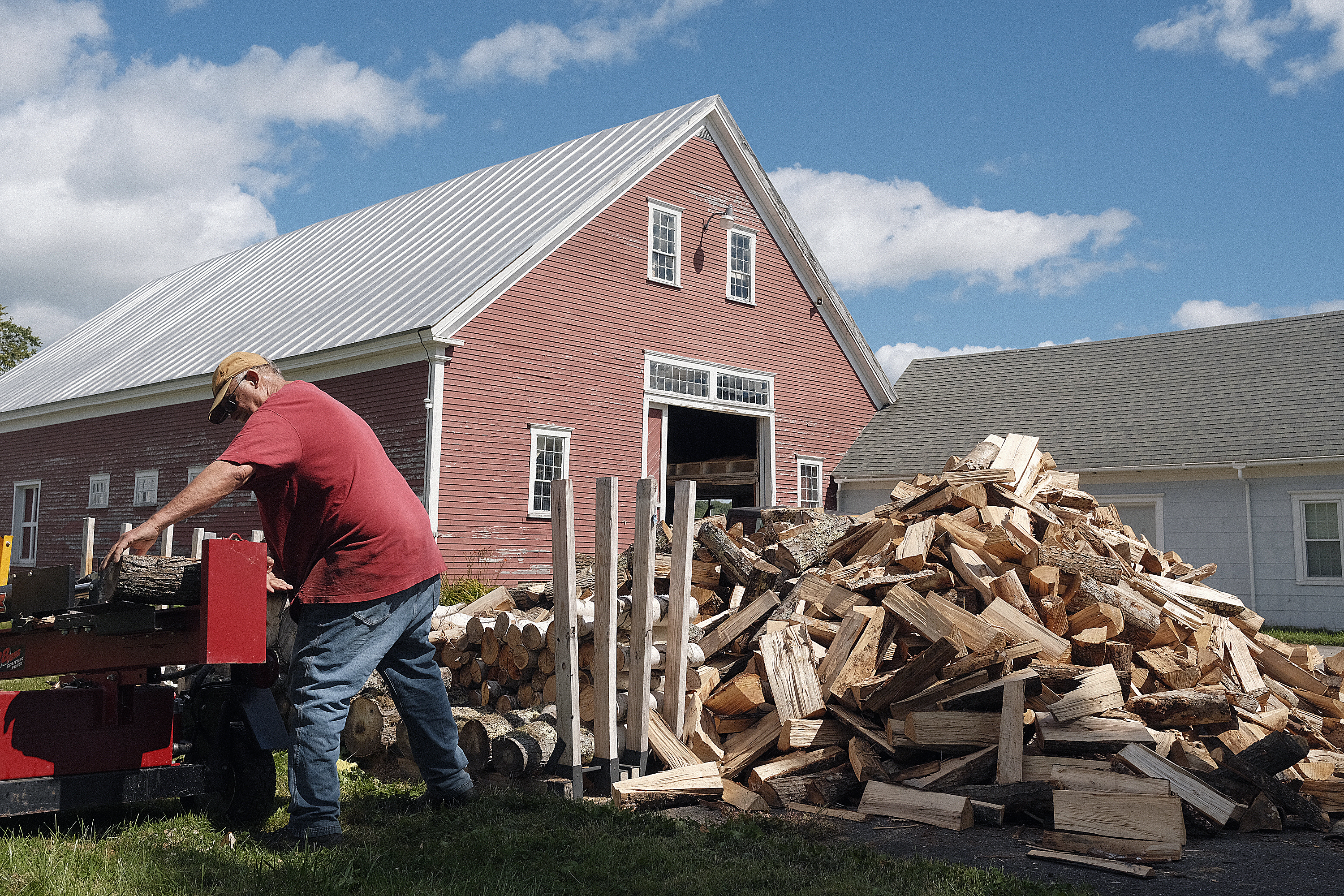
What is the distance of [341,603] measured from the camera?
14.6 feet

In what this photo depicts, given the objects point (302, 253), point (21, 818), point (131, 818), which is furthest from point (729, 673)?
point (302, 253)

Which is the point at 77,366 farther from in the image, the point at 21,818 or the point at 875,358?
the point at 21,818

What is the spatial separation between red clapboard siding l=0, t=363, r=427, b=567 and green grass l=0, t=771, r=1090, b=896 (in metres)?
9.88

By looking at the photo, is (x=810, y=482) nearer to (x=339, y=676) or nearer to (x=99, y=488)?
(x=99, y=488)

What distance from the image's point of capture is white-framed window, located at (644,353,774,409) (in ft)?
58.6

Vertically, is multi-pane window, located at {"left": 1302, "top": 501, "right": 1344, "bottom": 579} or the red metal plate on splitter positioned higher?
multi-pane window, located at {"left": 1302, "top": 501, "right": 1344, "bottom": 579}

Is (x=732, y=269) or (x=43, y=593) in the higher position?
(x=732, y=269)

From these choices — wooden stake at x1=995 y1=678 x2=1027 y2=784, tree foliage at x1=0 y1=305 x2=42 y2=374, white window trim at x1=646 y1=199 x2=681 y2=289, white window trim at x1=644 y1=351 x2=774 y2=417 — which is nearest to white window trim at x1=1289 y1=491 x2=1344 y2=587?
white window trim at x1=644 y1=351 x2=774 y2=417

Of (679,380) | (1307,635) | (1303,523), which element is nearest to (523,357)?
(679,380)

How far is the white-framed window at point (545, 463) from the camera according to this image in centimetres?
1588

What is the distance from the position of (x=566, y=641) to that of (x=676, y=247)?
1344 centimetres

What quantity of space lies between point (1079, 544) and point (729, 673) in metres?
3.12

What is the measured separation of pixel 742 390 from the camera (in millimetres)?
19094

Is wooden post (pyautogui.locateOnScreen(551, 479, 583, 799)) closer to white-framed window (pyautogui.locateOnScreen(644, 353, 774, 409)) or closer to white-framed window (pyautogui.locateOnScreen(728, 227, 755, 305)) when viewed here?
white-framed window (pyautogui.locateOnScreen(644, 353, 774, 409))
